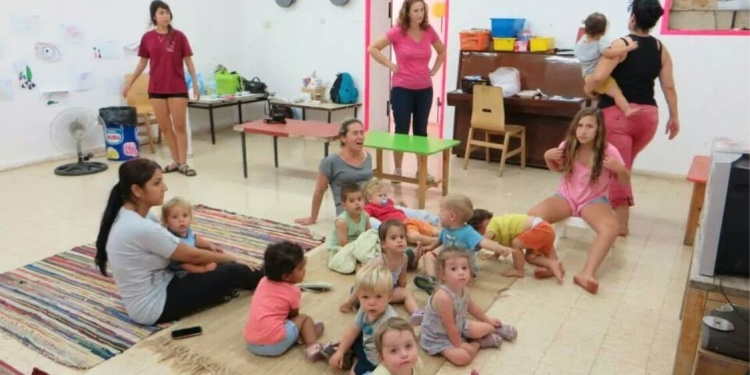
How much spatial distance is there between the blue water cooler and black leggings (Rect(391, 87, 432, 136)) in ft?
8.27

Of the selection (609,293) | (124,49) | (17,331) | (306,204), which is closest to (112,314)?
(17,331)

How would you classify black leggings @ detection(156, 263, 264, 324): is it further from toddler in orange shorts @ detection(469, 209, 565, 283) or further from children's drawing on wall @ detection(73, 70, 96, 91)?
children's drawing on wall @ detection(73, 70, 96, 91)

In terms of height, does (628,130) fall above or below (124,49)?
below

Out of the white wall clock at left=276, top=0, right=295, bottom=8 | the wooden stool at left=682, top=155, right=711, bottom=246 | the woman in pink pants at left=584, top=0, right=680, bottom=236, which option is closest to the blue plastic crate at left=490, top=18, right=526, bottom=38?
the woman in pink pants at left=584, top=0, right=680, bottom=236

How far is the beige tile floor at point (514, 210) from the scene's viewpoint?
235cm

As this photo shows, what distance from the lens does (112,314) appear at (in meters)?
2.65

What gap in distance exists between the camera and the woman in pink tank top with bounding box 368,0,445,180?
4500 millimetres

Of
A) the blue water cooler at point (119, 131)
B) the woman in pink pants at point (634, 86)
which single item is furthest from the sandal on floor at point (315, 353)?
the blue water cooler at point (119, 131)

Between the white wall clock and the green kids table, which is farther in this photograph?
the white wall clock

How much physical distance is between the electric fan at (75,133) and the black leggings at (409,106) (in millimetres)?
2592

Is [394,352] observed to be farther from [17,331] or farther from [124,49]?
[124,49]

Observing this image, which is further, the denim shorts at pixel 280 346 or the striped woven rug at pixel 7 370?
the denim shorts at pixel 280 346

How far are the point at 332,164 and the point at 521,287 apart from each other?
1.30 metres

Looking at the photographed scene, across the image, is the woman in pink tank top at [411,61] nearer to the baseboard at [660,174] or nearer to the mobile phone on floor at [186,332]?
the baseboard at [660,174]
